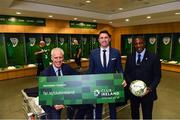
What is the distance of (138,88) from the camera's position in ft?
7.48

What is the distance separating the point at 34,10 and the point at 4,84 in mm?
3252

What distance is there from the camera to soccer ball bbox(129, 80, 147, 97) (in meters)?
2.28

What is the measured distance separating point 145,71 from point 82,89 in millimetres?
968

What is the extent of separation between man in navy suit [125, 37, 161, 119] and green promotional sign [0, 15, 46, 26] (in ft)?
22.1

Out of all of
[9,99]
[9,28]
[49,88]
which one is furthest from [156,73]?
[9,28]

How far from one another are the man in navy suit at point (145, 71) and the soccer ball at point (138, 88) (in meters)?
0.09

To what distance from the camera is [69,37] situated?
9.91 metres

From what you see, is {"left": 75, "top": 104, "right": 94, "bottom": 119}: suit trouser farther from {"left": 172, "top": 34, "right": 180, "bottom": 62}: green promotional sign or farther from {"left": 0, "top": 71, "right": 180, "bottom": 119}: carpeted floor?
{"left": 172, "top": 34, "right": 180, "bottom": 62}: green promotional sign

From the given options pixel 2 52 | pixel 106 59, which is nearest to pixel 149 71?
pixel 106 59

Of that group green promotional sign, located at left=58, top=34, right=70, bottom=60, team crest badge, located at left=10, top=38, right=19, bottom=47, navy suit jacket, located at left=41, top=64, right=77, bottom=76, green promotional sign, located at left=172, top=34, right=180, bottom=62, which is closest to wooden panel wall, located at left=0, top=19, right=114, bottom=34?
green promotional sign, located at left=58, top=34, right=70, bottom=60

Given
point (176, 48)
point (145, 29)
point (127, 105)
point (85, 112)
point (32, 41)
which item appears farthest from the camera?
point (145, 29)

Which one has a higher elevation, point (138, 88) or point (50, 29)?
point (50, 29)

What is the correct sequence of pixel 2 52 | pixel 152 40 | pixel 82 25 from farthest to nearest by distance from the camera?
1. pixel 152 40
2. pixel 82 25
3. pixel 2 52

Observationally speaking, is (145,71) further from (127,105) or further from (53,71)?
(127,105)
